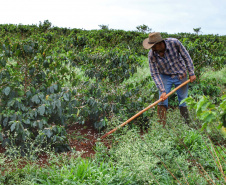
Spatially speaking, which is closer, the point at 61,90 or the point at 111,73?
the point at 61,90

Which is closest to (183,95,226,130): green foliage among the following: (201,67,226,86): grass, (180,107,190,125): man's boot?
(180,107,190,125): man's boot

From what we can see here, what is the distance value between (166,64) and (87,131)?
73.3 inches

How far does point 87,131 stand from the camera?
4.95 m

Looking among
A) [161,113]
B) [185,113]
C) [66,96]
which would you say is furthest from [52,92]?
[185,113]

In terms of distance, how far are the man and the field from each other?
18.7 inches

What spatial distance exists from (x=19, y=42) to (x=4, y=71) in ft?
1.59

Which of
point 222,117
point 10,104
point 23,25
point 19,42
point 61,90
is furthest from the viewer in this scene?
point 23,25

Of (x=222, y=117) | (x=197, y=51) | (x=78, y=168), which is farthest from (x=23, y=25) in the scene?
(x=222, y=117)

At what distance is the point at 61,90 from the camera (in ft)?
13.9

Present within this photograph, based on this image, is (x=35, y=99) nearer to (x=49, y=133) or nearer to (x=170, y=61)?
(x=49, y=133)

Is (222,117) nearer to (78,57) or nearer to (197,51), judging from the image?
(78,57)

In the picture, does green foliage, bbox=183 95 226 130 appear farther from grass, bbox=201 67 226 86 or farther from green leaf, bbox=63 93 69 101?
grass, bbox=201 67 226 86

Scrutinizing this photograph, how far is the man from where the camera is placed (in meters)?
4.60

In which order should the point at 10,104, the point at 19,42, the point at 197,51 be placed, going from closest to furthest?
the point at 10,104 < the point at 19,42 < the point at 197,51
